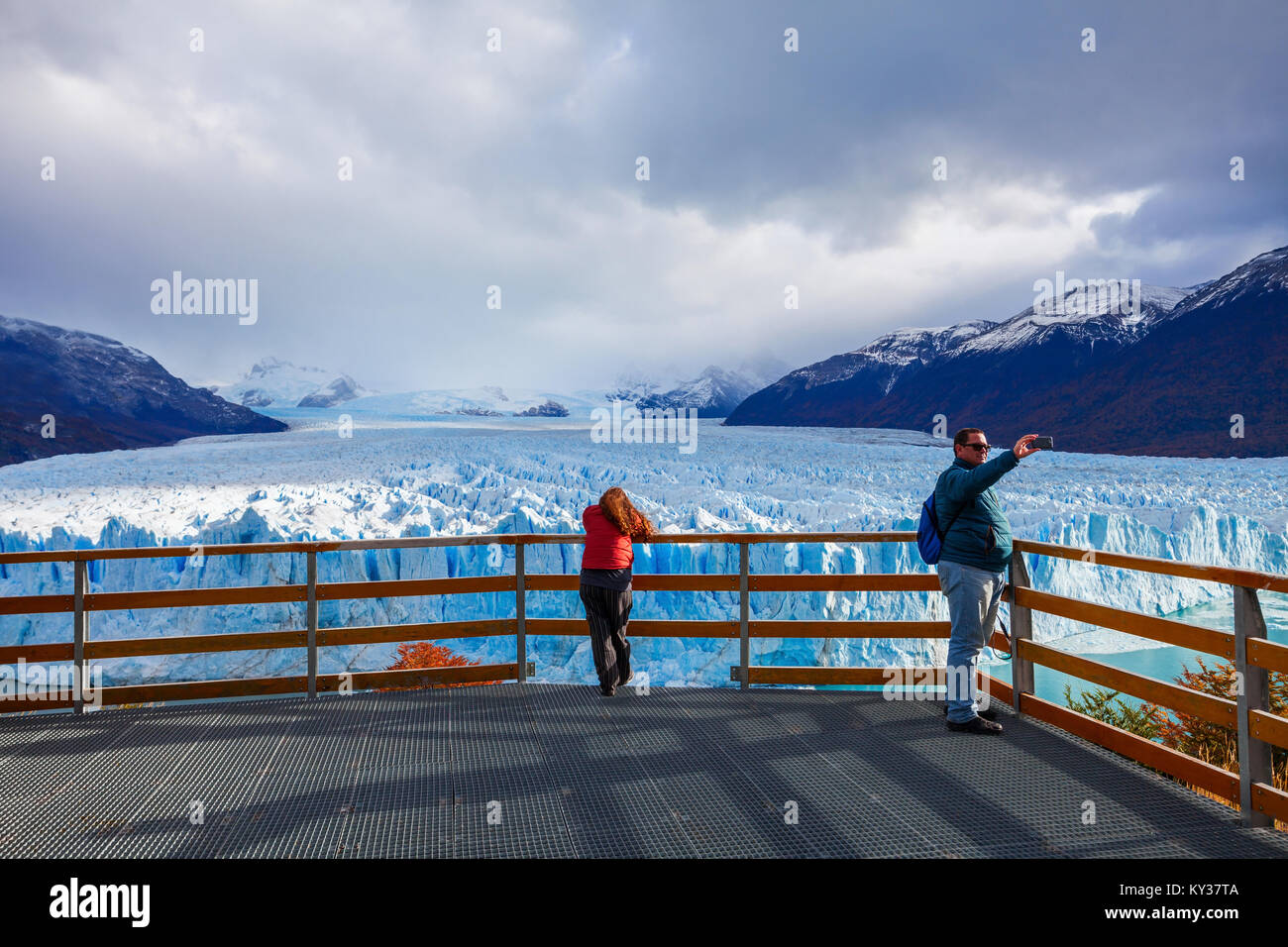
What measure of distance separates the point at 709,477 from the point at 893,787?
20.6 meters

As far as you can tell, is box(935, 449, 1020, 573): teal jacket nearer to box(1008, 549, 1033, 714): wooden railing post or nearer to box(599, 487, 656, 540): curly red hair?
box(1008, 549, 1033, 714): wooden railing post

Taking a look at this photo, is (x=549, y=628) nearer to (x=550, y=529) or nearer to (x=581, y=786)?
(x=581, y=786)

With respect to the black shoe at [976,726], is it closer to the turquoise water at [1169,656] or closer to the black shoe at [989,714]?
the black shoe at [989,714]

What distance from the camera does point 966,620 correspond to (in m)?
3.93

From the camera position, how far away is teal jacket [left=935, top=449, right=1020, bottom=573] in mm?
3795

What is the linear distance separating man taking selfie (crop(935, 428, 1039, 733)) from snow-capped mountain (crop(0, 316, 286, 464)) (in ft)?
166

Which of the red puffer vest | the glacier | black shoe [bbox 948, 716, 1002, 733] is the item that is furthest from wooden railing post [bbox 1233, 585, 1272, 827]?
the glacier

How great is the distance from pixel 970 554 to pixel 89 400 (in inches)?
2409

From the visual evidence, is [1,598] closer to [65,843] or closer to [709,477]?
[65,843]

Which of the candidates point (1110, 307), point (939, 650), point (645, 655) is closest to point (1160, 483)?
point (939, 650)

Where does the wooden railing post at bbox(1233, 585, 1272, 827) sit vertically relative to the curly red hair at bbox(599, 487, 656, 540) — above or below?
below

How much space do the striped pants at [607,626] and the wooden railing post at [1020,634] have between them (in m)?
2.28

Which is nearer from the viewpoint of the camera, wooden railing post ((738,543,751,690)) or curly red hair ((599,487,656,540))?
curly red hair ((599,487,656,540))

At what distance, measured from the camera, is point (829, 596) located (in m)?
16.3
